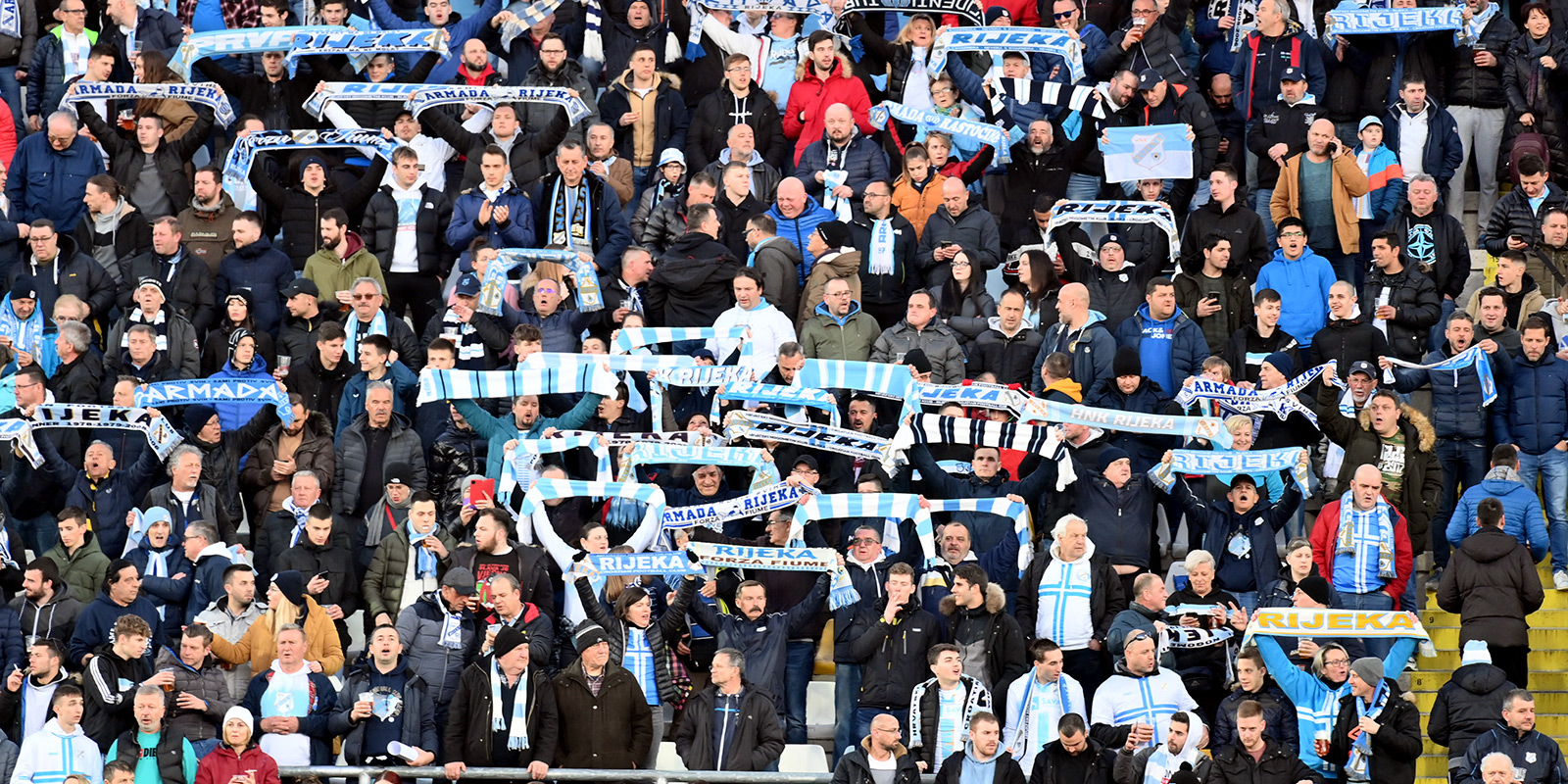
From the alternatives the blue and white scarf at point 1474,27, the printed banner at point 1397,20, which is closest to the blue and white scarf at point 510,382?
the printed banner at point 1397,20

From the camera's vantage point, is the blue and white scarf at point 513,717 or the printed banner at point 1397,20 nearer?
the blue and white scarf at point 513,717

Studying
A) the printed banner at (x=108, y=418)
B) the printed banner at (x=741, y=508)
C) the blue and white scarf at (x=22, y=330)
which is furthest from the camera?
the blue and white scarf at (x=22, y=330)

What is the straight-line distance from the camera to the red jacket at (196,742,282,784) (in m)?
14.2

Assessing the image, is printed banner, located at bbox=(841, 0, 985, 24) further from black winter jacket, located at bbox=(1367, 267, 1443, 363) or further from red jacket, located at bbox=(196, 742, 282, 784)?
red jacket, located at bbox=(196, 742, 282, 784)

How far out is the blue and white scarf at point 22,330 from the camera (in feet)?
60.1

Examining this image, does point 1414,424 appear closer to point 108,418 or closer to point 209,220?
point 108,418

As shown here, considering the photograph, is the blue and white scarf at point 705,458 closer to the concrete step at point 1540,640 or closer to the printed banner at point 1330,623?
the printed banner at point 1330,623

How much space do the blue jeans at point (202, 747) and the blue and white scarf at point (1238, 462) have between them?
629 centimetres

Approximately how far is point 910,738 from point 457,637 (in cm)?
277

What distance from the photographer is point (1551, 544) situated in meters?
16.9

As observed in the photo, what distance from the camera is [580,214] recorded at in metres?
19.3

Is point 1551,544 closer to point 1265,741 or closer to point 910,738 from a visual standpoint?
point 1265,741

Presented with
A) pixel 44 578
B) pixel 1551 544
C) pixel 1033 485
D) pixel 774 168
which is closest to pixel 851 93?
pixel 774 168

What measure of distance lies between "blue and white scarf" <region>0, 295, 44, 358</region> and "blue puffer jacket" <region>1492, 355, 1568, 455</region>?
10.5 m
